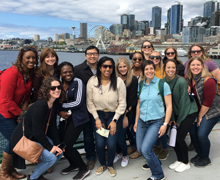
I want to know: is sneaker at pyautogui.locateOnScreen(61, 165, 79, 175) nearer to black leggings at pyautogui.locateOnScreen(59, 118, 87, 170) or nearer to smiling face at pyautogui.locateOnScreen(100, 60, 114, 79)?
black leggings at pyautogui.locateOnScreen(59, 118, 87, 170)

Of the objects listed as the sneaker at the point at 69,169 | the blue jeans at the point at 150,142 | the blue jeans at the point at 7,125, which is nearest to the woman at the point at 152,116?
the blue jeans at the point at 150,142

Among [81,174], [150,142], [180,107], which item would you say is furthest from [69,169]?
[180,107]

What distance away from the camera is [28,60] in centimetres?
278

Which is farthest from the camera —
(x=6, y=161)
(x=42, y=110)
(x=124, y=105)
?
(x=124, y=105)

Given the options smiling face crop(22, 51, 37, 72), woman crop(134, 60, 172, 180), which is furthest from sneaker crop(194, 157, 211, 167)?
smiling face crop(22, 51, 37, 72)

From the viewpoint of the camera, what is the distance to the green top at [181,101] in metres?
2.71

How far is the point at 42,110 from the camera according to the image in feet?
7.86

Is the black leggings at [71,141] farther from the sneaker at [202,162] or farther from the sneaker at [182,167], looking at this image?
the sneaker at [202,162]

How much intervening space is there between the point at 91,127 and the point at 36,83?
1.03 meters

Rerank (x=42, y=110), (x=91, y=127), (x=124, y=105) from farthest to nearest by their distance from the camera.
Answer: (x=91, y=127) → (x=124, y=105) → (x=42, y=110)

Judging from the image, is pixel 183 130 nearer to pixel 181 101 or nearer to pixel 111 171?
pixel 181 101

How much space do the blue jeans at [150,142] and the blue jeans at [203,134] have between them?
0.66 metres

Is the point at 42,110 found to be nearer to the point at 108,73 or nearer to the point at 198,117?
the point at 108,73

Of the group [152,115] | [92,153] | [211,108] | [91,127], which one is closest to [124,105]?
[152,115]
